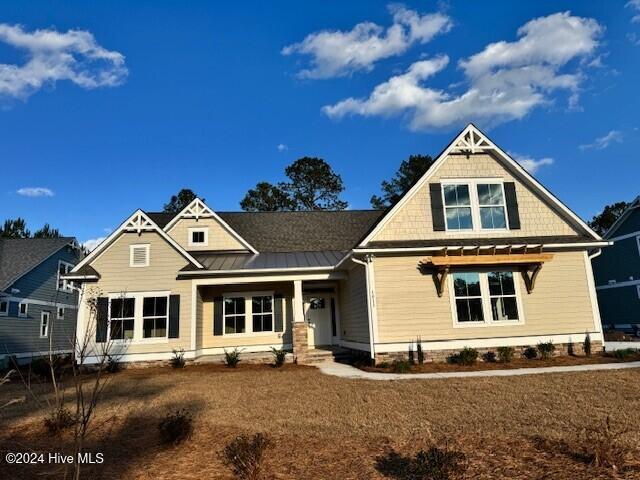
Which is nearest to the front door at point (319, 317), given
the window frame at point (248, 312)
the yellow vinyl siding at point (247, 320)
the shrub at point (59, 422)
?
the yellow vinyl siding at point (247, 320)

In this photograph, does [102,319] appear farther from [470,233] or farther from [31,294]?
[470,233]

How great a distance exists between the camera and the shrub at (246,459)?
479 centimetres

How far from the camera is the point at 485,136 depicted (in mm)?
14477

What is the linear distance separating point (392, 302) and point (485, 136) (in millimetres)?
6323

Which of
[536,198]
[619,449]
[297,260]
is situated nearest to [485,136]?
[536,198]

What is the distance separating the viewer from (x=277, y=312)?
57.4 feet

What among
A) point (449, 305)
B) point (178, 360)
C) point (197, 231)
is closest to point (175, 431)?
point (178, 360)

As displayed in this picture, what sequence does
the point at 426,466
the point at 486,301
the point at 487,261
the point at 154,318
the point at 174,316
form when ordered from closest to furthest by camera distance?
the point at 426,466 → the point at 487,261 → the point at 486,301 → the point at 174,316 → the point at 154,318

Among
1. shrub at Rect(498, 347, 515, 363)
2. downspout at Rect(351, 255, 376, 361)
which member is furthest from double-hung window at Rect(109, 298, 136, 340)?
shrub at Rect(498, 347, 515, 363)

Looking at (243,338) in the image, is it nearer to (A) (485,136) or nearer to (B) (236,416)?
(B) (236,416)

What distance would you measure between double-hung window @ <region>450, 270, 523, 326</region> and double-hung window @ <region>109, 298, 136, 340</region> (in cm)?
1084

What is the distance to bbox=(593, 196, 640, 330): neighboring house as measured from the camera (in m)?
23.8

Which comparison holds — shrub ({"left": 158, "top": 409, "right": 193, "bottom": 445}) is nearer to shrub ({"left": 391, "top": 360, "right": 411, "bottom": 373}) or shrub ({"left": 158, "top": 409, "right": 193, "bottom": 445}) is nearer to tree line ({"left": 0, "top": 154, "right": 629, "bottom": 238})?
shrub ({"left": 391, "top": 360, "right": 411, "bottom": 373})

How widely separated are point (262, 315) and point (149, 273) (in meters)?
4.53
